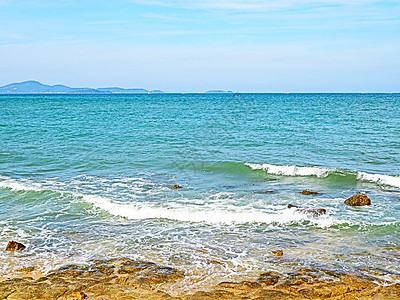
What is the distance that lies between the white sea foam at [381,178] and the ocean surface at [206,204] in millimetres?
83

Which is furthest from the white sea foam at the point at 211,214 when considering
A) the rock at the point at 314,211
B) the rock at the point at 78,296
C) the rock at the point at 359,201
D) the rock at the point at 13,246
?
the rock at the point at 78,296

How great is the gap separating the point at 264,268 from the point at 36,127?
36.3 metres

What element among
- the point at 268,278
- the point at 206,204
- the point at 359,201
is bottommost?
the point at 206,204

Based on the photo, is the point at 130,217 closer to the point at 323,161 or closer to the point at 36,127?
the point at 323,161

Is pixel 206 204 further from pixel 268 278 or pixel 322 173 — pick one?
pixel 322 173

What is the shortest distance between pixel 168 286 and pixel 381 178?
13.2 m

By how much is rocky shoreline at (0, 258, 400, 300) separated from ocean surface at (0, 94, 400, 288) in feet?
1.45

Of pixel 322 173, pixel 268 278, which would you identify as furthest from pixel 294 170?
pixel 268 278

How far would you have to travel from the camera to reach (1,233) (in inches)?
496

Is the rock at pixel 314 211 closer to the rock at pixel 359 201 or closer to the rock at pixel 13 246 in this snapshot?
the rock at pixel 359 201

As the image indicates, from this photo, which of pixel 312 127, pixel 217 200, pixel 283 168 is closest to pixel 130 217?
pixel 217 200

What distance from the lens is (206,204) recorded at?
50.5 ft

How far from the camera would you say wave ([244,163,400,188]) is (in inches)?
725

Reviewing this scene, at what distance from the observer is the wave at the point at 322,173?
1842 cm
